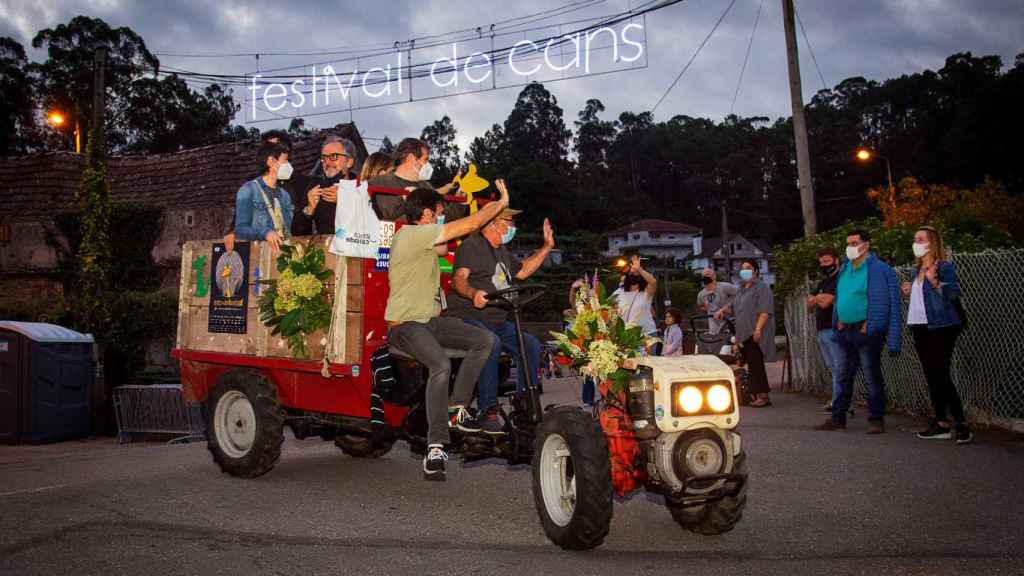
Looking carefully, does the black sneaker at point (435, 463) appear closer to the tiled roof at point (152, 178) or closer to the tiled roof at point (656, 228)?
the tiled roof at point (152, 178)

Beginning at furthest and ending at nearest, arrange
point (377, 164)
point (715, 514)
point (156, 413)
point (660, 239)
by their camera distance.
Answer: point (660, 239) < point (156, 413) < point (377, 164) < point (715, 514)

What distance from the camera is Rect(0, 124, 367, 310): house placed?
2775 centimetres

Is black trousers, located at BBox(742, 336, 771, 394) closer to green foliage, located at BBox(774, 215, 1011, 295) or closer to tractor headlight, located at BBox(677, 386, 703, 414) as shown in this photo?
green foliage, located at BBox(774, 215, 1011, 295)

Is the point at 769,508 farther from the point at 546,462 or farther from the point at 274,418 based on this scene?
the point at 274,418

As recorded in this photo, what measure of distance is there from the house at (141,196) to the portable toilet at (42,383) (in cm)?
1408

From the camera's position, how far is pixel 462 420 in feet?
19.2

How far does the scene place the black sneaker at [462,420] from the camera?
584 centimetres

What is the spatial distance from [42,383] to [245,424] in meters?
7.55

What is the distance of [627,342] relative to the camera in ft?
17.1

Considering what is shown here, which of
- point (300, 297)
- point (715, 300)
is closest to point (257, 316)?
point (300, 297)

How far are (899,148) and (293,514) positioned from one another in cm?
8852

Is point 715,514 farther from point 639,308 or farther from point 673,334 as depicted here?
point 673,334

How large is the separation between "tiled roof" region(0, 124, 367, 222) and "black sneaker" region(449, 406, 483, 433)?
23.1 meters

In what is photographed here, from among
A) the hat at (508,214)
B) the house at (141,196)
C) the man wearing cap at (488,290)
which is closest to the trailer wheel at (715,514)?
the man wearing cap at (488,290)
